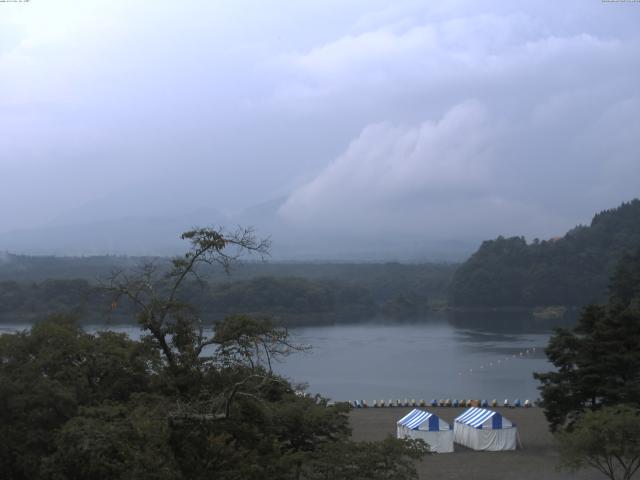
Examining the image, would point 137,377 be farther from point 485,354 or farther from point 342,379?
point 485,354

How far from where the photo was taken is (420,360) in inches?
1280

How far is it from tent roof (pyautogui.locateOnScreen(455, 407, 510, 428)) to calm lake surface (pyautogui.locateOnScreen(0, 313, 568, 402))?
14.4 feet

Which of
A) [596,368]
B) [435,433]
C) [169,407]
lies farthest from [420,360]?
[169,407]

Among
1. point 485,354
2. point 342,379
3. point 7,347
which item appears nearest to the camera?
point 7,347

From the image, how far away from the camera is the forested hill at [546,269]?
2427 inches

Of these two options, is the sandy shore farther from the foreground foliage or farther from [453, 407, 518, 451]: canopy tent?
the foreground foliage

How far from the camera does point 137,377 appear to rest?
25.9 ft

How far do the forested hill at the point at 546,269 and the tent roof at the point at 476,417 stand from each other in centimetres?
4701

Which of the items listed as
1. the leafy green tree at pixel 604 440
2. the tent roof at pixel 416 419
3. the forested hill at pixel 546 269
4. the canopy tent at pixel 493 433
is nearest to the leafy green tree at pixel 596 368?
the canopy tent at pixel 493 433

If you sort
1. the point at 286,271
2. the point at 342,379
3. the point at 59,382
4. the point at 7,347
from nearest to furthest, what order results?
the point at 59,382 → the point at 7,347 → the point at 342,379 → the point at 286,271

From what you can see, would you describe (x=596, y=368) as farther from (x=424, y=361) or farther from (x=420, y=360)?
(x=420, y=360)

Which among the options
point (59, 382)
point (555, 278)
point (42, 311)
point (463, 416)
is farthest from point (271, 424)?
point (555, 278)

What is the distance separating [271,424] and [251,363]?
0.63 m

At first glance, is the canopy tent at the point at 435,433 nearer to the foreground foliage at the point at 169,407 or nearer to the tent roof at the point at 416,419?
the tent roof at the point at 416,419
